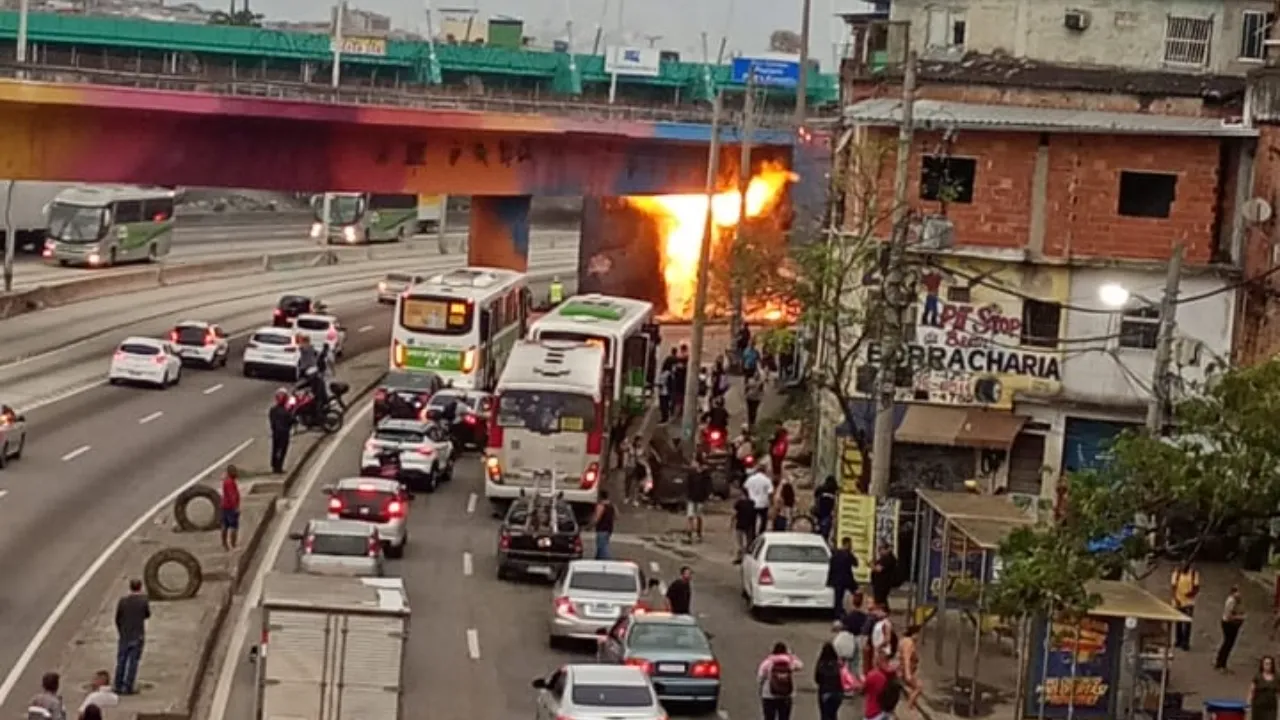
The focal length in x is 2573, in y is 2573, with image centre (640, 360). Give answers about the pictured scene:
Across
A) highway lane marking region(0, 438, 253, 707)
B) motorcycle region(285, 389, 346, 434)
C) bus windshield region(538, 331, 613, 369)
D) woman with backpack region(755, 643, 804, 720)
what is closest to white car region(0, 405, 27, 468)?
highway lane marking region(0, 438, 253, 707)

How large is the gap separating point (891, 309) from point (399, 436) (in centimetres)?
1181

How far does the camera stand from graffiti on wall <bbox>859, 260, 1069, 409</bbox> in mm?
49188

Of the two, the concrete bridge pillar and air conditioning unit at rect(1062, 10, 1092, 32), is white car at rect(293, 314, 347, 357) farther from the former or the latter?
air conditioning unit at rect(1062, 10, 1092, 32)

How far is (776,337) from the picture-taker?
222 feet

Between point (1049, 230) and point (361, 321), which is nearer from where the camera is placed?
point (1049, 230)

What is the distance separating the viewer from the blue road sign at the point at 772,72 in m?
141

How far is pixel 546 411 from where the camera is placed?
155ft

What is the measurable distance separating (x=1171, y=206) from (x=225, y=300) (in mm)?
46704

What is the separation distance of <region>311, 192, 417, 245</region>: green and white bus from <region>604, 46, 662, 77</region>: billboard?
166 feet

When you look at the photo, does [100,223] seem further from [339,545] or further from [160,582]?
[339,545]

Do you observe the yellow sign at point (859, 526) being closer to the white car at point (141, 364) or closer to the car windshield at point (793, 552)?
the car windshield at point (793, 552)

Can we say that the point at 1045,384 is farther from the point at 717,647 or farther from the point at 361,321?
the point at 361,321

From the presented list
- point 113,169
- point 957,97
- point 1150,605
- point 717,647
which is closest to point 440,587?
point 717,647

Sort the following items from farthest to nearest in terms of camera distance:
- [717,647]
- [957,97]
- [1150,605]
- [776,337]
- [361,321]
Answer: [361,321], [776,337], [957,97], [717,647], [1150,605]
